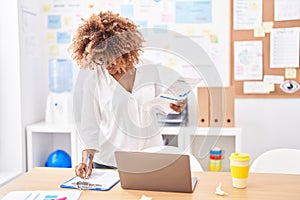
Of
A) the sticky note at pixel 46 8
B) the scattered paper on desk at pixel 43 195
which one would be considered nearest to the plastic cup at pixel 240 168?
the scattered paper on desk at pixel 43 195

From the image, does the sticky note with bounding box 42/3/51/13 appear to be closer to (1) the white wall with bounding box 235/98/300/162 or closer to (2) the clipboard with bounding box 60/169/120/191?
(1) the white wall with bounding box 235/98/300/162

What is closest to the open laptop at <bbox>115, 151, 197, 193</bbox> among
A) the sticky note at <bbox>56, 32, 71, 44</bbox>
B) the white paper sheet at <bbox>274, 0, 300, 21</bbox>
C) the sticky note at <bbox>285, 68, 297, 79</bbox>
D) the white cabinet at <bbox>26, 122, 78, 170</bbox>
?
the white cabinet at <bbox>26, 122, 78, 170</bbox>

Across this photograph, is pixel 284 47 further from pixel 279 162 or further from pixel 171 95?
pixel 171 95

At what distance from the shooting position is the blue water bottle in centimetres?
288

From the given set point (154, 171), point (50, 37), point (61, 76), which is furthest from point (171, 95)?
point (50, 37)

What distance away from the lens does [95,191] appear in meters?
1.42

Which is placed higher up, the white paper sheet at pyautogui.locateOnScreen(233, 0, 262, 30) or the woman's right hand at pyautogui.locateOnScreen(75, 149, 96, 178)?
the white paper sheet at pyautogui.locateOnScreen(233, 0, 262, 30)

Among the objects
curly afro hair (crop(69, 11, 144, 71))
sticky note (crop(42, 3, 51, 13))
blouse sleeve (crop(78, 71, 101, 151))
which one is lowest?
blouse sleeve (crop(78, 71, 101, 151))

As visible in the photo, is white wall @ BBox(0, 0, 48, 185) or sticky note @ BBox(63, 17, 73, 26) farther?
sticky note @ BBox(63, 17, 73, 26)

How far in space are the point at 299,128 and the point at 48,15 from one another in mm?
1923

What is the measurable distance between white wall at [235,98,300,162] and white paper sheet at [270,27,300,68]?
25 centimetres

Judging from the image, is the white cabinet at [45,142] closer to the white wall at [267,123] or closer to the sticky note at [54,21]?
the sticky note at [54,21]

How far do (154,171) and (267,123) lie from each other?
5.04 feet

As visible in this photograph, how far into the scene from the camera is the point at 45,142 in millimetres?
2869
